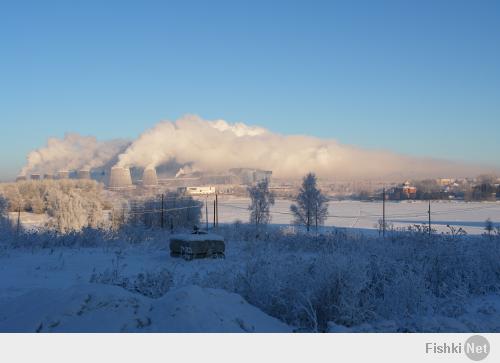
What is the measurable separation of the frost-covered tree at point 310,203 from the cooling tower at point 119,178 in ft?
139

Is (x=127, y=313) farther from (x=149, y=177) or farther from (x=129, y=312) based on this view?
(x=149, y=177)

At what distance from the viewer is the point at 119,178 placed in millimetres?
73062

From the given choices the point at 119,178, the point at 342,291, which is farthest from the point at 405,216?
the point at 119,178

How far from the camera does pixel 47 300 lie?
15.9ft

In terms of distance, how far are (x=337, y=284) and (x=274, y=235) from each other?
15616 millimetres

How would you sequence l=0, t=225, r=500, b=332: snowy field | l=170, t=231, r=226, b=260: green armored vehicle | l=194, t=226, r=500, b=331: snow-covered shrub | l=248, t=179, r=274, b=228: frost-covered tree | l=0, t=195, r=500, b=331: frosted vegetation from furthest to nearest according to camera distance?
l=248, t=179, r=274, b=228: frost-covered tree, l=170, t=231, r=226, b=260: green armored vehicle, l=194, t=226, r=500, b=331: snow-covered shrub, l=0, t=195, r=500, b=331: frosted vegetation, l=0, t=225, r=500, b=332: snowy field

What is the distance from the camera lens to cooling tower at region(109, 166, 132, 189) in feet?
237

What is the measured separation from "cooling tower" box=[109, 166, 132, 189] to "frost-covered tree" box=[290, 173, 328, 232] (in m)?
42.4

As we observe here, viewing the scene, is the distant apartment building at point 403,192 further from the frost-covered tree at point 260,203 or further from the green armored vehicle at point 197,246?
the green armored vehicle at point 197,246

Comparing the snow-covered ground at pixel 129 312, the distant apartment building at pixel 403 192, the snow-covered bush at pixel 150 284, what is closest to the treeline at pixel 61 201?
the snow-covered bush at pixel 150 284

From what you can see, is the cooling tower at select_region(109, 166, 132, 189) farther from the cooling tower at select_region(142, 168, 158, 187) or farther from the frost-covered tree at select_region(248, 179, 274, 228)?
the frost-covered tree at select_region(248, 179, 274, 228)

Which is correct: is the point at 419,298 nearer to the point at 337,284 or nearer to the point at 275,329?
the point at 337,284

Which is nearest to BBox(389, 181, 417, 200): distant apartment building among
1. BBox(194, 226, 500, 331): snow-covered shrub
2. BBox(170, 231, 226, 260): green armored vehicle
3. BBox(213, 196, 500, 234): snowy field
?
BBox(213, 196, 500, 234): snowy field

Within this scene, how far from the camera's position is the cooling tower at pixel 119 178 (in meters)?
72.2
